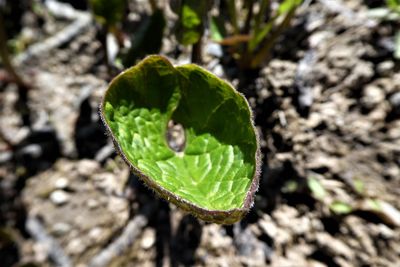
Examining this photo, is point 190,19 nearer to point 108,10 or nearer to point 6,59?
point 108,10

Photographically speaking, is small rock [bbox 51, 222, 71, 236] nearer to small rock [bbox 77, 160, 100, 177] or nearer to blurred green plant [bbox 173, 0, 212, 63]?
small rock [bbox 77, 160, 100, 177]

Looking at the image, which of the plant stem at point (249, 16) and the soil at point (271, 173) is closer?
the soil at point (271, 173)

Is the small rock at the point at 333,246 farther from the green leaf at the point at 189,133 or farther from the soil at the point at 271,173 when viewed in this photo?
the green leaf at the point at 189,133

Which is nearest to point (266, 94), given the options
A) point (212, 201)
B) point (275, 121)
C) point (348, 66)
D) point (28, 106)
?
point (275, 121)

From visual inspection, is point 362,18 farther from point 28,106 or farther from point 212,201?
point 28,106

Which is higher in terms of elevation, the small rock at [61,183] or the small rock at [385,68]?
the small rock at [385,68]

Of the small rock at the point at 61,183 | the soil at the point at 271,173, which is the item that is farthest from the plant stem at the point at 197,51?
the small rock at the point at 61,183

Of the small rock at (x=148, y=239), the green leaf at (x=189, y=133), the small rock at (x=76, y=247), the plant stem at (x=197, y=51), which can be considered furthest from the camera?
the small rock at (x=76, y=247)

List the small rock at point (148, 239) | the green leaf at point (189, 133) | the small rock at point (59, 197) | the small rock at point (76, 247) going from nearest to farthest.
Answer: the green leaf at point (189, 133) → the small rock at point (148, 239) → the small rock at point (76, 247) → the small rock at point (59, 197)
